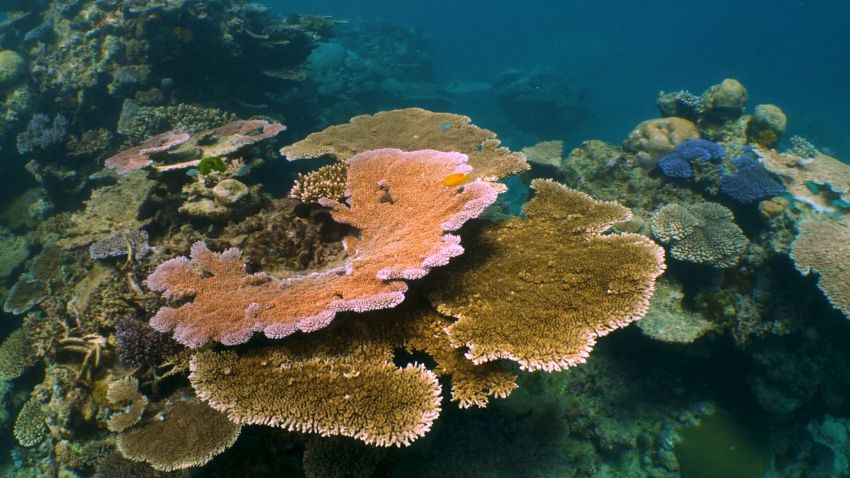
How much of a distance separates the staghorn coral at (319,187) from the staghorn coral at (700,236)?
478cm

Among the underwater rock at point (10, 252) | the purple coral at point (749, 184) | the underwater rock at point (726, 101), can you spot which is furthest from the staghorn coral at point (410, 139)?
the underwater rock at point (10, 252)

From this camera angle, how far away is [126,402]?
3.44 m

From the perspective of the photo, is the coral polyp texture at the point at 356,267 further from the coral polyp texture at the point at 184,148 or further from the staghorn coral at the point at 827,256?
the staghorn coral at the point at 827,256

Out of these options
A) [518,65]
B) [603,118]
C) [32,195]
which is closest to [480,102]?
[603,118]

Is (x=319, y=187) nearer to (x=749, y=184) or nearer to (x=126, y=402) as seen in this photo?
(x=126, y=402)

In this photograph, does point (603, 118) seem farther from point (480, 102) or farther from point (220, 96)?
point (220, 96)

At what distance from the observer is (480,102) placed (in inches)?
1146

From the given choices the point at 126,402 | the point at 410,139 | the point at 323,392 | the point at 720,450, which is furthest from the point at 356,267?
the point at 720,450

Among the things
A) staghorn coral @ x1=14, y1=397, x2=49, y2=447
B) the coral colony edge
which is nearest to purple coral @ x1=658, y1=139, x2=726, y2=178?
the coral colony edge

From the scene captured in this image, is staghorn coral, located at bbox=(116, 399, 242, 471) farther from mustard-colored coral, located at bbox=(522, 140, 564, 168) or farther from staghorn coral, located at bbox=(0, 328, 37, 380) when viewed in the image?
mustard-colored coral, located at bbox=(522, 140, 564, 168)

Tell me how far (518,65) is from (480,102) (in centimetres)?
1928

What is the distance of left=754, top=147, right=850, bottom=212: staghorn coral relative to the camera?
6.77 meters

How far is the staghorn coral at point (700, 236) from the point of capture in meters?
6.09

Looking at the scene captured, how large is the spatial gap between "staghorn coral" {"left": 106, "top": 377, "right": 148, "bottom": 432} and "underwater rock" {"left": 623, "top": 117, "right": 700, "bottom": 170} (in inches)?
335
